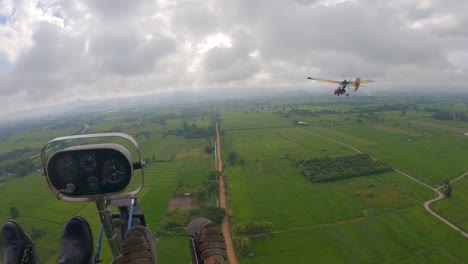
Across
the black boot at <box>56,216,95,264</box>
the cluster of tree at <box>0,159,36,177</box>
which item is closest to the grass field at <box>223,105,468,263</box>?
the black boot at <box>56,216,95,264</box>

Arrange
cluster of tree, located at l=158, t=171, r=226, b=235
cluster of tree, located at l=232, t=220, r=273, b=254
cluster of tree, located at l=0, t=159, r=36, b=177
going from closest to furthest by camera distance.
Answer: cluster of tree, located at l=232, t=220, r=273, b=254 → cluster of tree, located at l=158, t=171, r=226, b=235 → cluster of tree, located at l=0, t=159, r=36, b=177

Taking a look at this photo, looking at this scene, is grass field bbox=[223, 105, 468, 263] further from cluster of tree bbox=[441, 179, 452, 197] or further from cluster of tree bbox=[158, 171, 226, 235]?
cluster of tree bbox=[158, 171, 226, 235]

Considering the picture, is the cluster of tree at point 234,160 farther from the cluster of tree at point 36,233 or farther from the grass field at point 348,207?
the cluster of tree at point 36,233

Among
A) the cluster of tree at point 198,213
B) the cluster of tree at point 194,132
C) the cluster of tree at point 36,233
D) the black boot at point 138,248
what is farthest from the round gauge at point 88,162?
the cluster of tree at point 194,132

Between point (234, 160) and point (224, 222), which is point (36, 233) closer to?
point (224, 222)

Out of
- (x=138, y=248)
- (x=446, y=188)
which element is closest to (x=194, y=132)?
(x=446, y=188)

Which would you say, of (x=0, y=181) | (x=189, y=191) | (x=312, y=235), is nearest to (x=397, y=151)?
(x=312, y=235)
